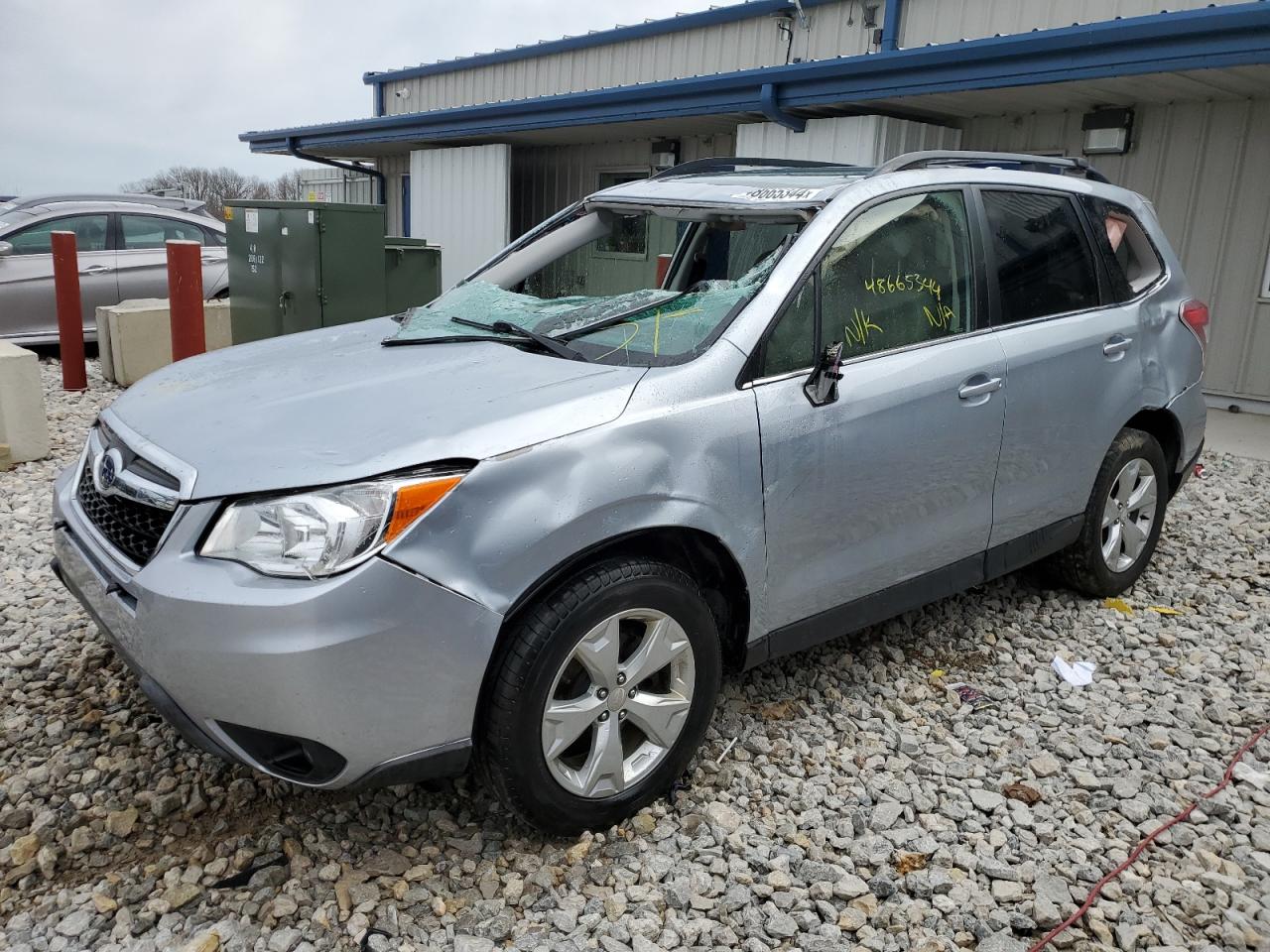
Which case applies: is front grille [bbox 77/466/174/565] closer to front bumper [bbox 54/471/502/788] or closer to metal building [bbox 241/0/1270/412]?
front bumper [bbox 54/471/502/788]

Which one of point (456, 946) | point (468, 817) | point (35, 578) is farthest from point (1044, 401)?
point (35, 578)

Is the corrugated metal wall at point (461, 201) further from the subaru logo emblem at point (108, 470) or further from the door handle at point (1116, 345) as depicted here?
the subaru logo emblem at point (108, 470)

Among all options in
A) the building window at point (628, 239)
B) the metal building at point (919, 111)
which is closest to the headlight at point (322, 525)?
the building window at point (628, 239)

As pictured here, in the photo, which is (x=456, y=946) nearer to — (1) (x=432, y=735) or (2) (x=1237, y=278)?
(1) (x=432, y=735)

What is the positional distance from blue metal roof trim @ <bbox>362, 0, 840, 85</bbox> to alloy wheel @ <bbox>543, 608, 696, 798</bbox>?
36.0 feet

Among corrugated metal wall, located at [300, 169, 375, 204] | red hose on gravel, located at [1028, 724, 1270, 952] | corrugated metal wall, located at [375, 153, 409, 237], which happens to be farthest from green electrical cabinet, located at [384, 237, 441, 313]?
corrugated metal wall, located at [300, 169, 375, 204]

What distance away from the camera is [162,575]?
2.32 meters

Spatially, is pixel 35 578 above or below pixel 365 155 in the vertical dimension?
below

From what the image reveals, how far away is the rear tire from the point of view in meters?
4.16

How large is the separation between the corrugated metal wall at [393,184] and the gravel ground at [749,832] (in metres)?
14.6

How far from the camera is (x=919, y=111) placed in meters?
9.66

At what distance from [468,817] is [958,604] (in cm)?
250

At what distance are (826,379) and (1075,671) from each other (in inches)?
69.9

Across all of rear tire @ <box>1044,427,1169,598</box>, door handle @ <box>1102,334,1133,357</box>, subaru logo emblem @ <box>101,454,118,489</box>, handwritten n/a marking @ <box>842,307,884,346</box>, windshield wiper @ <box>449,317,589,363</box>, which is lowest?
rear tire @ <box>1044,427,1169,598</box>
